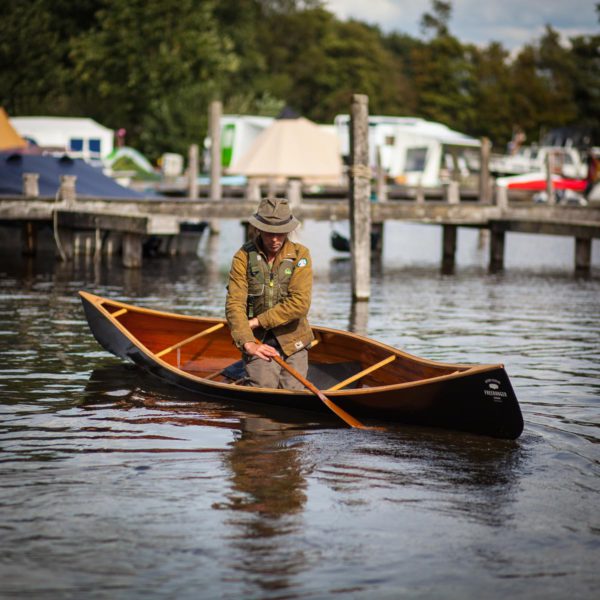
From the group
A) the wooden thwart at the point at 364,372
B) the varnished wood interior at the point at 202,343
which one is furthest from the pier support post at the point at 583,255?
the wooden thwart at the point at 364,372

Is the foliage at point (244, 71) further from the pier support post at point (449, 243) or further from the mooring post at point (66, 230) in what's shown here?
the mooring post at point (66, 230)

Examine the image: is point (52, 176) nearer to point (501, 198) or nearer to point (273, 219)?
point (501, 198)

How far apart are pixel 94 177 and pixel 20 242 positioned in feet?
7.42

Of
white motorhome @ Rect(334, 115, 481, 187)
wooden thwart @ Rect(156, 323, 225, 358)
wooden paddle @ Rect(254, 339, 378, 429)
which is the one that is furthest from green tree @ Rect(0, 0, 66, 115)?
wooden paddle @ Rect(254, 339, 378, 429)

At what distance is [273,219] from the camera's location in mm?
8875

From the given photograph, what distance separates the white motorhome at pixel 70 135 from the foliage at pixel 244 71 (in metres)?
4.63

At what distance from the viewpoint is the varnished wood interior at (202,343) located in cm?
1048

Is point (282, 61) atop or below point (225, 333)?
atop

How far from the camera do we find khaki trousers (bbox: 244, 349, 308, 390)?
376 inches

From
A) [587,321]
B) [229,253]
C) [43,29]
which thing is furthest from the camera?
[43,29]

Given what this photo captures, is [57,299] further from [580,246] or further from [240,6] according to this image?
[240,6]

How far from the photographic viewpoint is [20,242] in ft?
87.0

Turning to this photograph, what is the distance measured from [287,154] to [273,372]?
1032 inches

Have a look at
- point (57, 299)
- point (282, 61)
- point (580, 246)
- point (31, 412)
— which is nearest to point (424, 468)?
point (31, 412)
